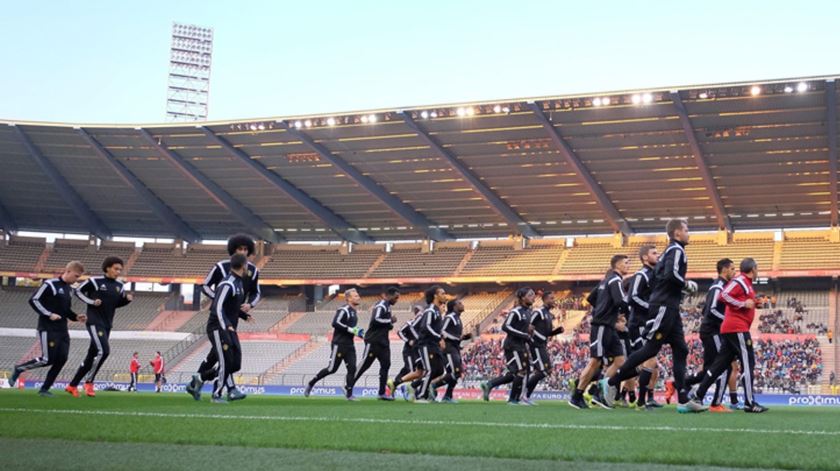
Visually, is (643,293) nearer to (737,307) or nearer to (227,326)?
(737,307)

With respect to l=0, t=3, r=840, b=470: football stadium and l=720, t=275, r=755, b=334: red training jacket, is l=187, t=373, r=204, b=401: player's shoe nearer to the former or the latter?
l=0, t=3, r=840, b=470: football stadium

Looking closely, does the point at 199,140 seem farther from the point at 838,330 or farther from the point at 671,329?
the point at 671,329

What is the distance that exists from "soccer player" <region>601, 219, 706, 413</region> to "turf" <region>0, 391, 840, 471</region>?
1715 millimetres

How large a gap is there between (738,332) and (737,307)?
12.1 inches

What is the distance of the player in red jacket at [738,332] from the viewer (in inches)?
457

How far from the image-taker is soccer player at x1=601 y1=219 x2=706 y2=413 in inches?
439

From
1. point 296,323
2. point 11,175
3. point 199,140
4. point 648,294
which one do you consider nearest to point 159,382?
point 199,140

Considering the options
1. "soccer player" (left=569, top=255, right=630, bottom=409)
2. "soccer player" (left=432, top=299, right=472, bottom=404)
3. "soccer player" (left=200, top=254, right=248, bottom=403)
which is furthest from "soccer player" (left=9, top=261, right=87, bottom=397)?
"soccer player" (left=569, top=255, right=630, bottom=409)

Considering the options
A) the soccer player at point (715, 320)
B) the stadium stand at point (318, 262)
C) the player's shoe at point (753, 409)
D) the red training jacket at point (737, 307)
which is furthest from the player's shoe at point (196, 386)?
the stadium stand at point (318, 262)

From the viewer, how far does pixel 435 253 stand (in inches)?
2105

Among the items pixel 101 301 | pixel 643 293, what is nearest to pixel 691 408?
pixel 643 293

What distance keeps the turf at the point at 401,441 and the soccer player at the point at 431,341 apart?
7319mm

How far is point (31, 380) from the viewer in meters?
44.1

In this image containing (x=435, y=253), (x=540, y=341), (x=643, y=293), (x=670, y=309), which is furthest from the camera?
(x=435, y=253)
